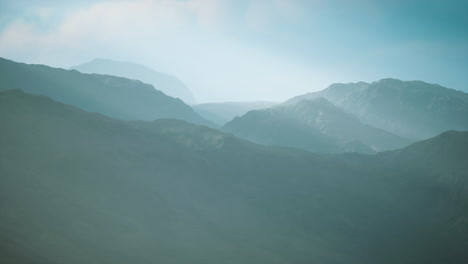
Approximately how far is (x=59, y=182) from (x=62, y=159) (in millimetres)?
10890

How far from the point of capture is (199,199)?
95.8m

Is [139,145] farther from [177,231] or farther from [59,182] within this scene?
[177,231]

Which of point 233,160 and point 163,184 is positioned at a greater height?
point 233,160

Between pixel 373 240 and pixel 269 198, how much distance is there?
118 feet

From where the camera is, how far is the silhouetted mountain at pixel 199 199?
62.2 meters

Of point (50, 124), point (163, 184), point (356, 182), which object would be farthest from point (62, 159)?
point (356, 182)

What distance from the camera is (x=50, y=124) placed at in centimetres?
10156

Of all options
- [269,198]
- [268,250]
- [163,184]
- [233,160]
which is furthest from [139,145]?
[268,250]

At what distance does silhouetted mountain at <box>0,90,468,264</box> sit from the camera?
62.2m

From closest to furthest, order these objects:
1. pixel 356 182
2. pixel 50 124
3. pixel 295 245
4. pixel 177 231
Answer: pixel 177 231
pixel 295 245
pixel 50 124
pixel 356 182

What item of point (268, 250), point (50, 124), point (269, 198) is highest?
point (50, 124)

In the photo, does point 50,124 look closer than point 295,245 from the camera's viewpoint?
No

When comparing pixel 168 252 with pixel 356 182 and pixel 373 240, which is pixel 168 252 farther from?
pixel 356 182

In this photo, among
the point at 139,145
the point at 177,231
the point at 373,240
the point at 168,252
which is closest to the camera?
the point at 168,252
